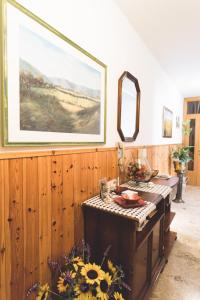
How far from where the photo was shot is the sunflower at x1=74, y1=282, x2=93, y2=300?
108 centimetres

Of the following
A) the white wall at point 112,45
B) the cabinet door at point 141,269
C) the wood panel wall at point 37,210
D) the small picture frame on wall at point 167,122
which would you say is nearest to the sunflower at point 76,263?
the wood panel wall at point 37,210

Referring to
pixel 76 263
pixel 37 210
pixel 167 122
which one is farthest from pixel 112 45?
pixel 167 122

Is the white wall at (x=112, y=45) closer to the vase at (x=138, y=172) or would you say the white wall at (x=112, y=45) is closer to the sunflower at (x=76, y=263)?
the vase at (x=138, y=172)

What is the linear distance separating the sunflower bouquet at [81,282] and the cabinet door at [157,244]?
532 mm

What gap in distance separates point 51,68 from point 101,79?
57 cm

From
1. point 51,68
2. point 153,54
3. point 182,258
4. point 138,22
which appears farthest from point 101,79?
point 182,258

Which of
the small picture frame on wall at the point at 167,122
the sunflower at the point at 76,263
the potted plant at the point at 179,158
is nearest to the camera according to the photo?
the sunflower at the point at 76,263

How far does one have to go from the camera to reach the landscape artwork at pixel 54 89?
1022mm

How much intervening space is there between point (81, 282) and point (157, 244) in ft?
3.14

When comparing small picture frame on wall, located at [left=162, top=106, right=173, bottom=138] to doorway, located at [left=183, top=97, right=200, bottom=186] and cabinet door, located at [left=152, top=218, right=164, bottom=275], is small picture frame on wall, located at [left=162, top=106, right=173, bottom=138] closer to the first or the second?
doorway, located at [left=183, top=97, right=200, bottom=186]

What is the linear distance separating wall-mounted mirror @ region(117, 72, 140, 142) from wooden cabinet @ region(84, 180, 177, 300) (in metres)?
0.77

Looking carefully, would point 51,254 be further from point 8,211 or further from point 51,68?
point 51,68

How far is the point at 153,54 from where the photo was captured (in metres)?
2.81

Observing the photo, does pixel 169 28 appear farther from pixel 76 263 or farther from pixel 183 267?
pixel 183 267
